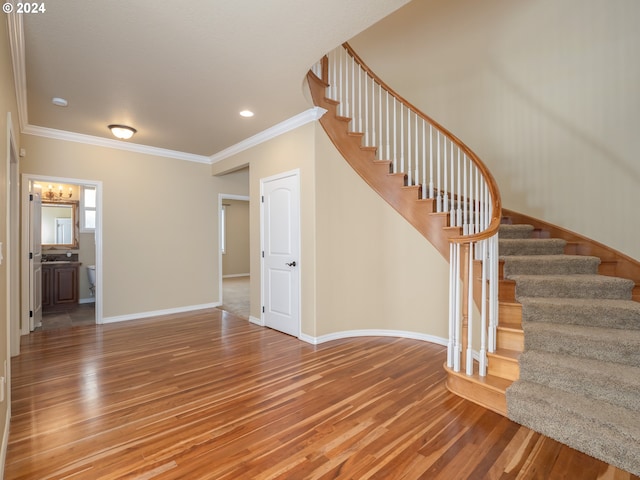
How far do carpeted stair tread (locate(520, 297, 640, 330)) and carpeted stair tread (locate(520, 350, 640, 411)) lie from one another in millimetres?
392

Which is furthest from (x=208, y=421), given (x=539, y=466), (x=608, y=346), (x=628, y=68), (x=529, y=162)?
(x=628, y=68)

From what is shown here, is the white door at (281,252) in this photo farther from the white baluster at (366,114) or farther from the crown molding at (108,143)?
the crown molding at (108,143)

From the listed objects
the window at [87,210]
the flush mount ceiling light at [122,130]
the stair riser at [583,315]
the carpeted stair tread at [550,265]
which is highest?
the flush mount ceiling light at [122,130]

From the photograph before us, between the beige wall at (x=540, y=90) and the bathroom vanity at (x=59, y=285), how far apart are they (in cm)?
620

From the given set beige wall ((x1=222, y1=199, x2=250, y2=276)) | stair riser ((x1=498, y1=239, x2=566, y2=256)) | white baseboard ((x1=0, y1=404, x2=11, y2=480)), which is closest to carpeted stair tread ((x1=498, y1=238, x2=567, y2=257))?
stair riser ((x1=498, y1=239, x2=566, y2=256))

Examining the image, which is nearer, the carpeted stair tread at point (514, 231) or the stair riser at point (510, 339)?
the stair riser at point (510, 339)

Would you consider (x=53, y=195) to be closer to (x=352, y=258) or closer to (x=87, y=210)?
(x=87, y=210)

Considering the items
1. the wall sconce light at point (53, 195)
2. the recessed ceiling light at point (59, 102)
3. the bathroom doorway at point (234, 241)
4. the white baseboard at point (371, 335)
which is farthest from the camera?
the bathroom doorway at point (234, 241)

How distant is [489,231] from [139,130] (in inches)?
170

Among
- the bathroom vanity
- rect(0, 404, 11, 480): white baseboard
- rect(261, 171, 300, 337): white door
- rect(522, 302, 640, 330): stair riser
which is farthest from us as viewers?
the bathroom vanity

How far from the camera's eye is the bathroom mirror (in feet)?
19.1

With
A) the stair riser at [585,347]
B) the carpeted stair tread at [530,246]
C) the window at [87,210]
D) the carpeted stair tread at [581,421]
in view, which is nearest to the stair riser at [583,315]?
the stair riser at [585,347]

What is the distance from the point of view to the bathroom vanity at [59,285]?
5.54 m

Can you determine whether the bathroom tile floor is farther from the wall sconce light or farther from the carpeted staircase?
the carpeted staircase
